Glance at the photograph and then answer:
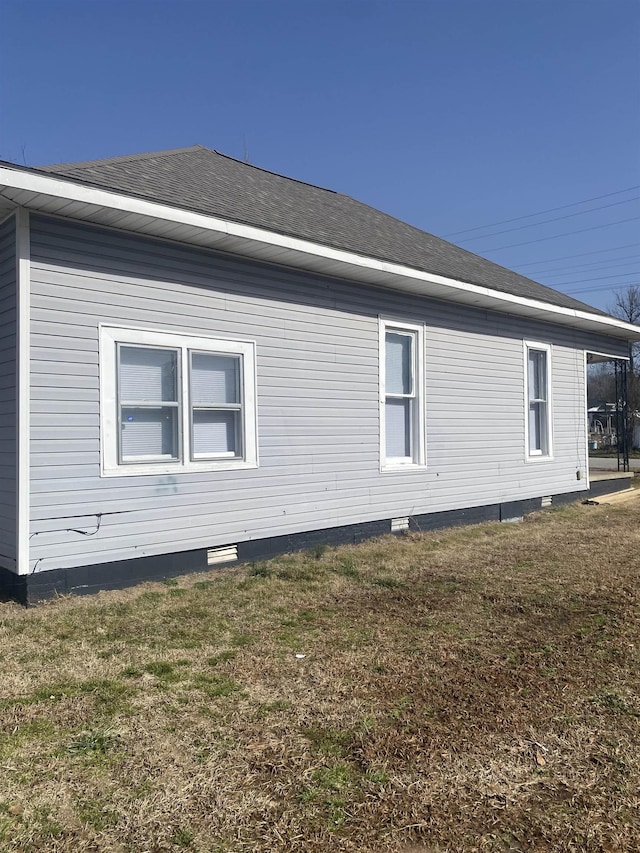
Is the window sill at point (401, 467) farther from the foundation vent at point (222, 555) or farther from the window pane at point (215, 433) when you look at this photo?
the foundation vent at point (222, 555)

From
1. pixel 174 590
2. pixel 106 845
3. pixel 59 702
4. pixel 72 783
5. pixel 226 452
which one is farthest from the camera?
pixel 226 452

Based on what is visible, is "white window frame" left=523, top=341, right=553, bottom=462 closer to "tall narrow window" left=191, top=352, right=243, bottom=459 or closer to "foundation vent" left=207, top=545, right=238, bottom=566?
"tall narrow window" left=191, top=352, right=243, bottom=459

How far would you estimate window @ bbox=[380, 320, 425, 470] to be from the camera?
8.83m

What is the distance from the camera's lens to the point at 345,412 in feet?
26.7

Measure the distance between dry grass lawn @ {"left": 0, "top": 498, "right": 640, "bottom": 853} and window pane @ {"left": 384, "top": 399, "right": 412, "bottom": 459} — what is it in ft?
9.77

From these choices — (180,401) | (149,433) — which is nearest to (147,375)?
(180,401)

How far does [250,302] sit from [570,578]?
4.12 m

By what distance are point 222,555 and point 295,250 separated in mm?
3157

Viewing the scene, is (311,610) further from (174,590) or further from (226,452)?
(226,452)

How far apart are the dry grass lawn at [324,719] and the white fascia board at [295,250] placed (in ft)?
10.6

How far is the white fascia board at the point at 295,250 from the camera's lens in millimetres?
5281

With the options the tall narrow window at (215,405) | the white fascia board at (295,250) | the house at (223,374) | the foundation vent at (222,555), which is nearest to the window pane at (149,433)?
the house at (223,374)

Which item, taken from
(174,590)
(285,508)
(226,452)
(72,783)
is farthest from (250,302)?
(72,783)

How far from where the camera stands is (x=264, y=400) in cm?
725
